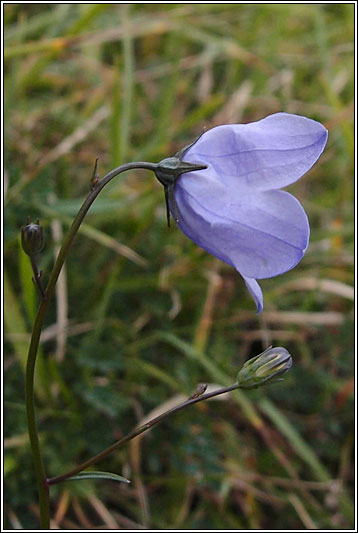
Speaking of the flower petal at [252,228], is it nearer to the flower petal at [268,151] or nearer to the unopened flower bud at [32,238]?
the flower petal at [268,151]

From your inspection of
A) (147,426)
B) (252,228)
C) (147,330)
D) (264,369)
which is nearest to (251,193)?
(252,228)

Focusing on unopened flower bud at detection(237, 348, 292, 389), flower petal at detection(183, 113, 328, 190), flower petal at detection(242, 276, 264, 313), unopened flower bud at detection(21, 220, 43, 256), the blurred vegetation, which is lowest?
the blurred vegetation

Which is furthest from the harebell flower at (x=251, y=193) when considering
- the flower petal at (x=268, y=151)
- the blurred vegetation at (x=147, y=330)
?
the blurred vegetation at (x=147, y=330)

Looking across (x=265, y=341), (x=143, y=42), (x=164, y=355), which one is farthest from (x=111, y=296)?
(x=143, y=42)

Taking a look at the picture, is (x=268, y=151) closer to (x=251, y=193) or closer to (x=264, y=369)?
(x=251, y=193)

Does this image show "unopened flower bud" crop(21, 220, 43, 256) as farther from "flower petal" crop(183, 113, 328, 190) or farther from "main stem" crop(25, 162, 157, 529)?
"flower petal" crop(183, 113, 328, 190)

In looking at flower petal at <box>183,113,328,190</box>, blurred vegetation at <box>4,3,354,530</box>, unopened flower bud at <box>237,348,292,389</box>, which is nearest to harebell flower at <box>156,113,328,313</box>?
flower petal at <box>183,113,328,190</box>
